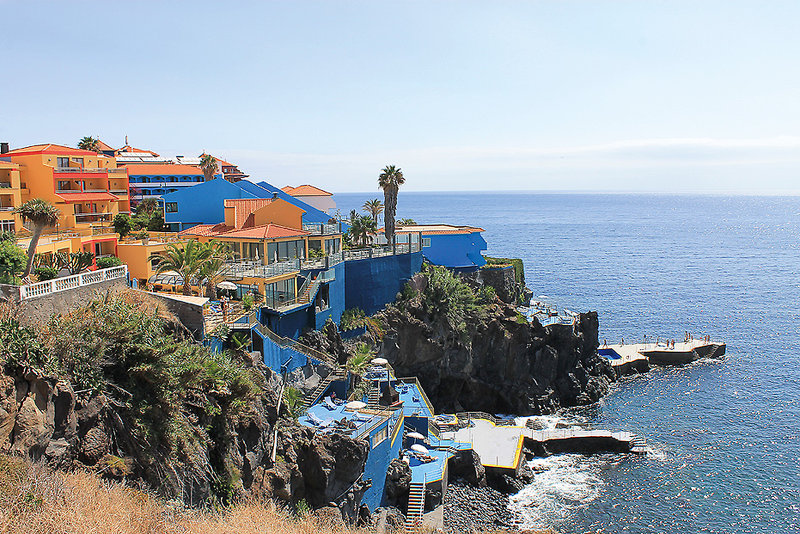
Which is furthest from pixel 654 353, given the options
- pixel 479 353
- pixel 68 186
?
pixel 68 186

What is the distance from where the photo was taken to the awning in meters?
48.2

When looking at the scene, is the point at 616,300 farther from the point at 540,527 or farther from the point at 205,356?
the point at 205,356

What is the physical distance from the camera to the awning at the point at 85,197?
4817 cm

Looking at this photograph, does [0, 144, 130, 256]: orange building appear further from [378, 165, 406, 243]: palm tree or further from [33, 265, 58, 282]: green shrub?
[378, 165, 406, 243]: palm tree

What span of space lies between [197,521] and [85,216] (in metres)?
38.0

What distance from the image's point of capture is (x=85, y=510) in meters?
15.7

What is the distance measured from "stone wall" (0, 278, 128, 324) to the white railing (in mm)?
131

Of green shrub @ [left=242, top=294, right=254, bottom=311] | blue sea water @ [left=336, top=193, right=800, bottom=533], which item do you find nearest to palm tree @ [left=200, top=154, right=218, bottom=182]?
green shrub @ [left=242, top=294, right=254, bottom=311]

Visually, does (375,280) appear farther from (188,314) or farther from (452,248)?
(188,314)

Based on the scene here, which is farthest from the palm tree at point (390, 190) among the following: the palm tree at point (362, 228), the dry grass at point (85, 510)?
the dry grass at point (85, 510)

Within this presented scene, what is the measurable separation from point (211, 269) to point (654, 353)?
49223 millimetres

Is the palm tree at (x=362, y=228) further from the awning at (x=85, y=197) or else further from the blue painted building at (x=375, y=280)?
the awning at (x=85, y=197)

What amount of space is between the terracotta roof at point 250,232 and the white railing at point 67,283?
569 inches

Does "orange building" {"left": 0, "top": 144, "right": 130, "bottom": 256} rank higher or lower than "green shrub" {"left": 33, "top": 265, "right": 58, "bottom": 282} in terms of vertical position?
higher
